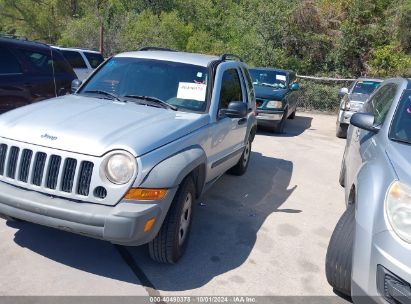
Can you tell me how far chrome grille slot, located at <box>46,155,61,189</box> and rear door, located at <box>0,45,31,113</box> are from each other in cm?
324

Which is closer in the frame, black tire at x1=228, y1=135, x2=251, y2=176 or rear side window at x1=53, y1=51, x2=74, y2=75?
black tire at x1=228, y1=135, x2=251, y2=176

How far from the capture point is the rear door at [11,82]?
242 inches

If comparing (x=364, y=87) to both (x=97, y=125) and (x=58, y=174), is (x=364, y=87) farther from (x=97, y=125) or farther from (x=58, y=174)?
(x=58, y=174)

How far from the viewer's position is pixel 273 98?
416 inches

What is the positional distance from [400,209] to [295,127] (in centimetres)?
993

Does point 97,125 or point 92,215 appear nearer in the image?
point 92,215

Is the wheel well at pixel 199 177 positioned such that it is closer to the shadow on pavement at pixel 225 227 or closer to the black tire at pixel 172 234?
the black tire at pixel 172 234

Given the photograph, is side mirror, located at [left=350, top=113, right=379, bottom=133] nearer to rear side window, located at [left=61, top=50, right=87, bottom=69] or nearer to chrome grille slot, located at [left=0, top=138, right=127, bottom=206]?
chrome grille slot, located at [left=0, top=138, right=127, bottom=206]

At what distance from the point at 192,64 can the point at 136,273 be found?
2.37 metres

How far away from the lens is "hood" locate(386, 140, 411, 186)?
2.91 metres

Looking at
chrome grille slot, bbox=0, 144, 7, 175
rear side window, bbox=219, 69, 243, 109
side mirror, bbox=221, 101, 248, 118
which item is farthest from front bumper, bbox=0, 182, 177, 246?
rear side window, bbox=219, 69, 243, 109

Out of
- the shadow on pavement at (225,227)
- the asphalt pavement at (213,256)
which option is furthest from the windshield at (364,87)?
the asphalt pavement at (213,256)

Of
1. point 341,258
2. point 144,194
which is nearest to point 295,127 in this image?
point 341,258

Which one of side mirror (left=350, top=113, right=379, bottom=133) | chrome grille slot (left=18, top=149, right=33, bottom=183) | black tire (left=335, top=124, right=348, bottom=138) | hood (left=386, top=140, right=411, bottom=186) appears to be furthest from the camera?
black tire (left=335, top=124, right=348, bottom=138)
